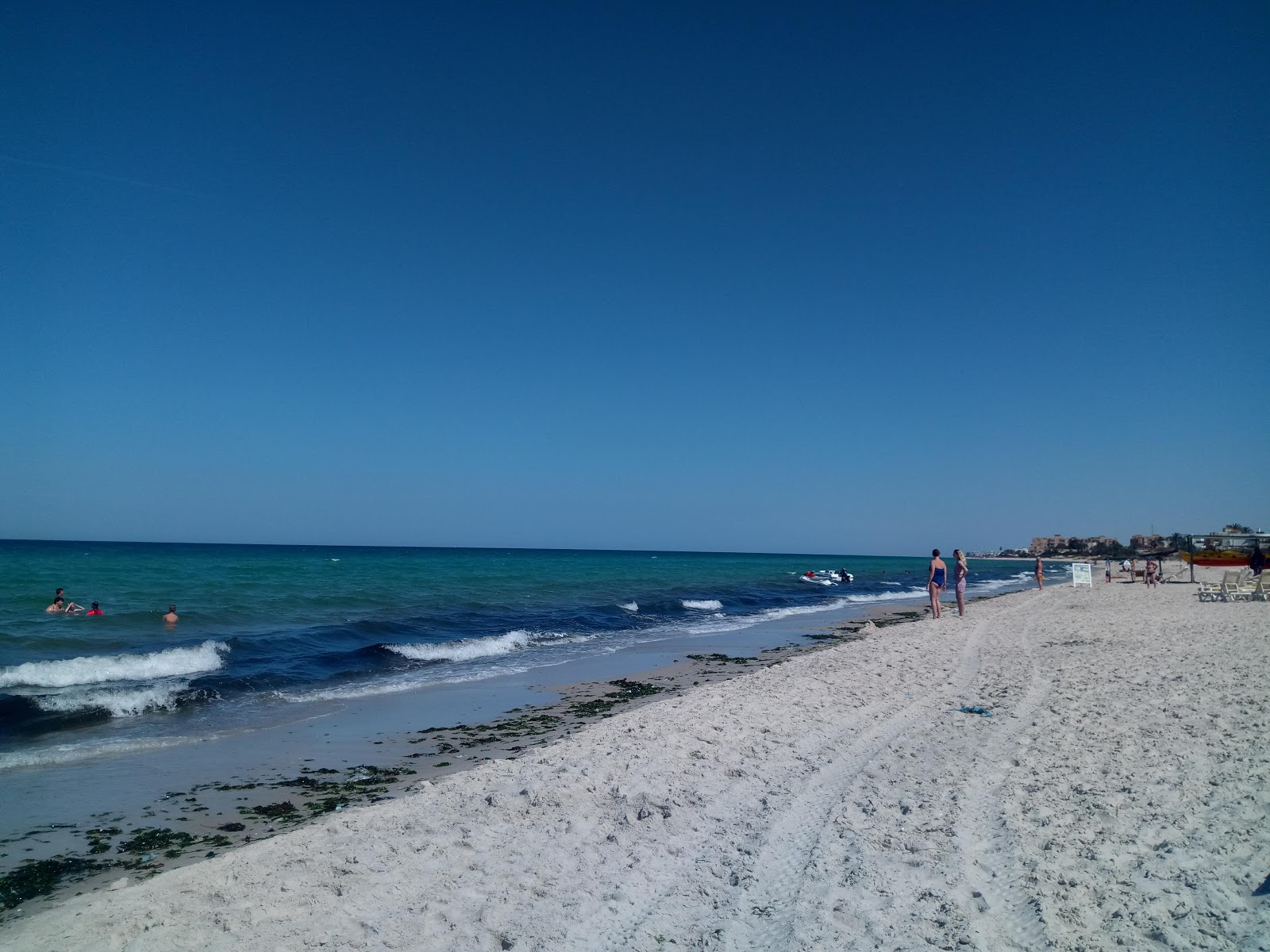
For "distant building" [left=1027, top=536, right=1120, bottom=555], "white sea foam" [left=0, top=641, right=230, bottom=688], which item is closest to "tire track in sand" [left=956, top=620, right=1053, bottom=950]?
"white sea foam" [left=0, top=641, right=230, bottom=688]

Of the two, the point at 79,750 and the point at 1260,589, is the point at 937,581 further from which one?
the point at 79,750

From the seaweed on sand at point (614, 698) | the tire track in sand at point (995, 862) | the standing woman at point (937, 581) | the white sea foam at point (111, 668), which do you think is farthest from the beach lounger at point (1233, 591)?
the white sea foam at point (111, 668)

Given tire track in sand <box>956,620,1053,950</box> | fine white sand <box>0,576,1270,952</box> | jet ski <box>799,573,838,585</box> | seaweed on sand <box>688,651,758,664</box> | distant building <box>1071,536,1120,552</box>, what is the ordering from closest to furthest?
tire track in sand <box>956,620,1053,950</box>
fine white sand <box>0,576,1270,952</box>
seaweed on sand <box>688,651,758,664</box>
jet ski <box>799,573,838,585</box>
distant building <box>1071,536,1120,552</box>

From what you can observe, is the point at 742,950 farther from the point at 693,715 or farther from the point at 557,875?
the point at 693,715

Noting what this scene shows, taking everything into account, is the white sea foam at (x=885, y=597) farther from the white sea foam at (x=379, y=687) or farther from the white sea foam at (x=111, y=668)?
the white sea foam at (x=111, y=668)

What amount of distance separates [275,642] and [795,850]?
15921 mm

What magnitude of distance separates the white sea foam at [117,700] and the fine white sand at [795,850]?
6.89 m

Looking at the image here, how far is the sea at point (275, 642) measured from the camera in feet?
33.8

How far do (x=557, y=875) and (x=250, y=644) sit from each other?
14.7 metres

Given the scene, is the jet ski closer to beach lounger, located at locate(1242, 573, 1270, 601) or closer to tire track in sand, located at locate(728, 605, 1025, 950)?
beach lounger, located at locate(1242, 573, 1270, 601)

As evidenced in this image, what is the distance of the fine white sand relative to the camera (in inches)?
151

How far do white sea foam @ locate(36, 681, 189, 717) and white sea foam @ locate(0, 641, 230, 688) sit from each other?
1480 mm

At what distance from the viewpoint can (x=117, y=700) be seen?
10812mm

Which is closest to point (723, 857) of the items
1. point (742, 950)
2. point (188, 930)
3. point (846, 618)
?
point (742, 950)
